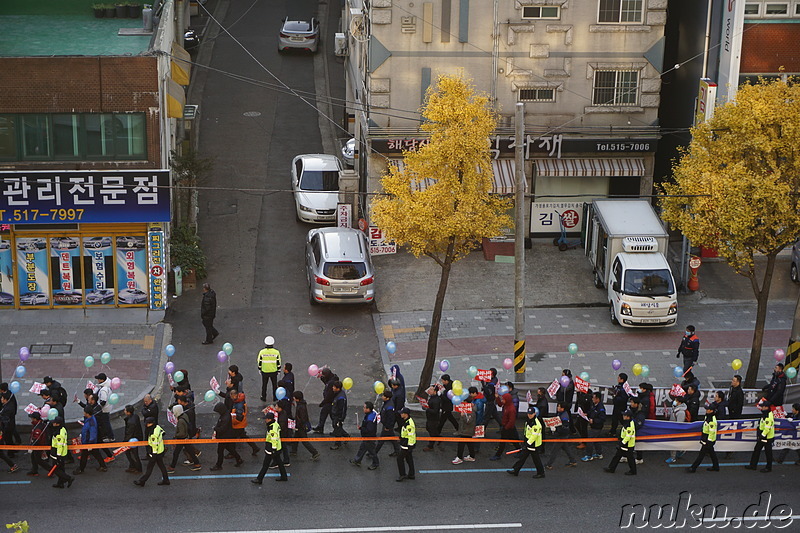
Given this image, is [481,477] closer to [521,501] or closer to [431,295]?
[521,501]

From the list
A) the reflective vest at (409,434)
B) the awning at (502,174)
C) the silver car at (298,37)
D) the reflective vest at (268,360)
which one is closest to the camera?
the reflective vest at (409,434)

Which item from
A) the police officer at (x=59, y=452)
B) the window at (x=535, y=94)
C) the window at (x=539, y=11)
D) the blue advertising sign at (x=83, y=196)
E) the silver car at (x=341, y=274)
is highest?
the window at (x=539, y=11)

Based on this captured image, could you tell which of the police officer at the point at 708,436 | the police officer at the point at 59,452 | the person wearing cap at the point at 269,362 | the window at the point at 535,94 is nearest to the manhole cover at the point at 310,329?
the person wearing cap at the point at 269,362

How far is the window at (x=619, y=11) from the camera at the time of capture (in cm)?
3456

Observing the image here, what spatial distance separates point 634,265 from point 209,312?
37.5 feet

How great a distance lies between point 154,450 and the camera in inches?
866

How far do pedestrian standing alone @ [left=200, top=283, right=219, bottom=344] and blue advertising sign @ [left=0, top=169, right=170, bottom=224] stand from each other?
2.44 meters

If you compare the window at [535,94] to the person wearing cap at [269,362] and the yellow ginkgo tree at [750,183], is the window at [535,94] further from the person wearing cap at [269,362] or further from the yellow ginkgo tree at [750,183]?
the person wearing cap at [269,362]

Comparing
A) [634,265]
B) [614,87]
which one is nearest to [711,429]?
[634,265]

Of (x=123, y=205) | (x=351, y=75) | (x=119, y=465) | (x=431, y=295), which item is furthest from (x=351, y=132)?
(x=119, y=465)

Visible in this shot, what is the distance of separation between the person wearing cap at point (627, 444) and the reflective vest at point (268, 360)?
25.9 ft

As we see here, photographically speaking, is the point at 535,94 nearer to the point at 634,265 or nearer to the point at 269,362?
the point at 634,265

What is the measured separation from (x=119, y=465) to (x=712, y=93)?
1937cm

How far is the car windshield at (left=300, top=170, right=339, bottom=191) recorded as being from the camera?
38.2 m
